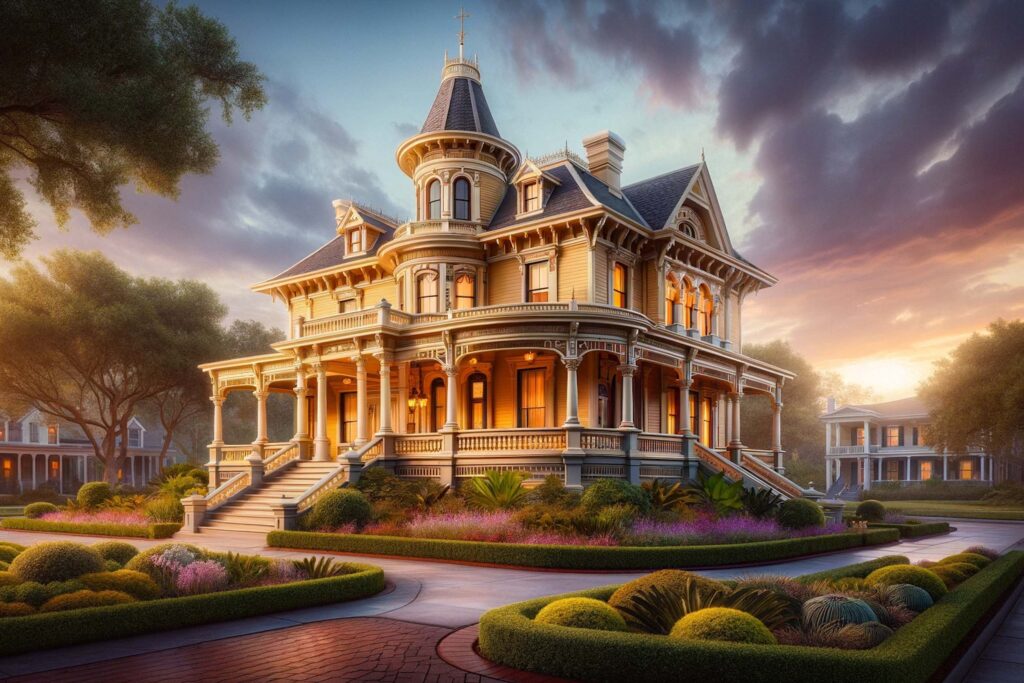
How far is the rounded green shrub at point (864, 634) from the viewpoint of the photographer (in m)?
7.98

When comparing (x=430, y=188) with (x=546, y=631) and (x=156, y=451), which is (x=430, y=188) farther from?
(x=156, y=451)

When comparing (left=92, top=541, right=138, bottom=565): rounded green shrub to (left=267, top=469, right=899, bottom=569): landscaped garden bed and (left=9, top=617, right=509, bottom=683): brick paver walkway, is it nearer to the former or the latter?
(left=9, top=617, right=509, bottom=683): brick paver walkway

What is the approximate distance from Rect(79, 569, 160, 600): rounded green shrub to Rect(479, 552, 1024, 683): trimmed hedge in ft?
17.9

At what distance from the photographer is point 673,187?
108 ft

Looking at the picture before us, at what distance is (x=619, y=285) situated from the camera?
30.6 meters

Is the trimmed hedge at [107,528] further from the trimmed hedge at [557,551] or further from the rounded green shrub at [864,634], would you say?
the rounded green shrub at [864,634]

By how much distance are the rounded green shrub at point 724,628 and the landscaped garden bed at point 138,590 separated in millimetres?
6383

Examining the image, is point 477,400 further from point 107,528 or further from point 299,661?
point 299,661

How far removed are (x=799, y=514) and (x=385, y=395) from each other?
14.6 metres

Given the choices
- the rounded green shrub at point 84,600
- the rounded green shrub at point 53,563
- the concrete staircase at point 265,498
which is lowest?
the concrete staircase at point 265,498

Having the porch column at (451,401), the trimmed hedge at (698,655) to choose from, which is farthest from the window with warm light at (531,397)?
the trimmed hedge at (698,655)

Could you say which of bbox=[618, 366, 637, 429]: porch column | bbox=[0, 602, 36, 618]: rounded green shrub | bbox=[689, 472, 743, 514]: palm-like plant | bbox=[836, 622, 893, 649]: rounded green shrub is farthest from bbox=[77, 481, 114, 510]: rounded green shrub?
bbox=[836, 622, 893, 649]: rounded green shrub

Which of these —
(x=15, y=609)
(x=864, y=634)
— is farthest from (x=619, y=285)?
(x=15, y=609)

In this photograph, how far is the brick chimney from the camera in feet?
110
